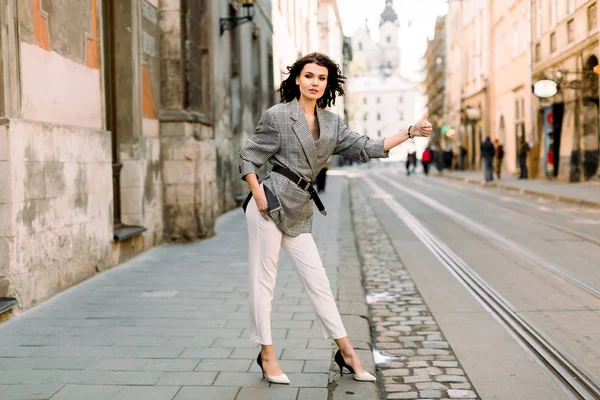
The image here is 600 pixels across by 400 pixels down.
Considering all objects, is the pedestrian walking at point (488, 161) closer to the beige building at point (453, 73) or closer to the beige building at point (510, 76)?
the beige building at point (510, 76)

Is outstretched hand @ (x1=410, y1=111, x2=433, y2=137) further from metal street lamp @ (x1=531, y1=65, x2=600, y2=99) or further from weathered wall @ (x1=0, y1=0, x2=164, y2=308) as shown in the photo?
metal street lamp @ (x1=531, y1=65, x2=600, y2=99)

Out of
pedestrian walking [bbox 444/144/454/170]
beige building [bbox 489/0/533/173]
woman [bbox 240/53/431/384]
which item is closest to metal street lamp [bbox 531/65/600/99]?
beige building [bbox 489/0/533/173]

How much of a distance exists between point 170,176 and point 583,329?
6605mm

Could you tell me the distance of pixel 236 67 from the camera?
58.0 feet

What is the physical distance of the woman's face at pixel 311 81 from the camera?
4.14 metres

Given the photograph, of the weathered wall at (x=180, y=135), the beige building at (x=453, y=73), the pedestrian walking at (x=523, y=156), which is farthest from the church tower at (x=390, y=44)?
the weathered wall at (x=180, y=135)

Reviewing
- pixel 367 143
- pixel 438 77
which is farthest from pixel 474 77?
pixel 367 143

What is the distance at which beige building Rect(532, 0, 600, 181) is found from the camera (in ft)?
78.9

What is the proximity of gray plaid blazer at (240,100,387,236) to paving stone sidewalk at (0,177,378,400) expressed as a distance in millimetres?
898

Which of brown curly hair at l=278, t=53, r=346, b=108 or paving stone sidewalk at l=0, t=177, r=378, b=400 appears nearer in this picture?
paving stone sidewalk at l=0, t=177, r=378, b=400

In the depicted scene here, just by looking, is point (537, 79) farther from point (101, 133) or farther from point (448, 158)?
point (101, 133)

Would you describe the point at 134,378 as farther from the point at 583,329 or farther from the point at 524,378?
the point at 583,329

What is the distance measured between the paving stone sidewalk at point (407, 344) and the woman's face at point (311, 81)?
1.68m

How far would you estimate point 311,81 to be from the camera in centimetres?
415
